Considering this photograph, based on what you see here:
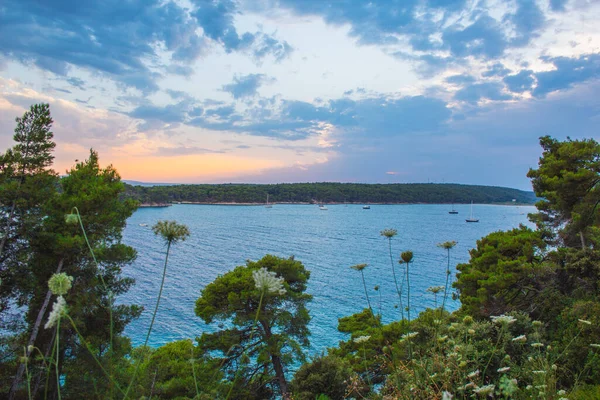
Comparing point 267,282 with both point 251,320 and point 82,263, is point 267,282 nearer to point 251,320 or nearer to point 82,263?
point 251,320

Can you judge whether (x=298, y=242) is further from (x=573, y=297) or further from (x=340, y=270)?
(x=573, y=297)

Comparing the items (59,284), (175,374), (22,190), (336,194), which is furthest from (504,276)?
(336,194)

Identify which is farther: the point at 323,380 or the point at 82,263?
the point at 82,263

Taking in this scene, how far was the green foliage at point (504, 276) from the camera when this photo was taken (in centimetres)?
1320

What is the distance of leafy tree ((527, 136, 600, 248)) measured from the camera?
38.6 ft

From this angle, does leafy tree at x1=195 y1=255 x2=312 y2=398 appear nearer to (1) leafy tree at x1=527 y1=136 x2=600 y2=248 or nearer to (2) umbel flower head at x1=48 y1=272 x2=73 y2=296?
(1) leafy tree at x1=527 y1=136 x2=600 y2=248

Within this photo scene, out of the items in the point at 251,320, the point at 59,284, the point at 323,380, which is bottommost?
the point at 323,380

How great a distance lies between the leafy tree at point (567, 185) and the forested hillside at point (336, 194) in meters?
148

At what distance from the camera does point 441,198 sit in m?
178

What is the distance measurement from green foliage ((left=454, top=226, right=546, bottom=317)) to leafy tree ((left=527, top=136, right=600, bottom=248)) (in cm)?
117

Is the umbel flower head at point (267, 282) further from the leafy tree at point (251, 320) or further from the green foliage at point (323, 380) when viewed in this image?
the leafy tree at point (251, 320)

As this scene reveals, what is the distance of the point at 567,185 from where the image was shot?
41.3 ft

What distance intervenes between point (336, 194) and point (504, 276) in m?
168

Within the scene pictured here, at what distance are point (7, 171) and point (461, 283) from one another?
1845cm
